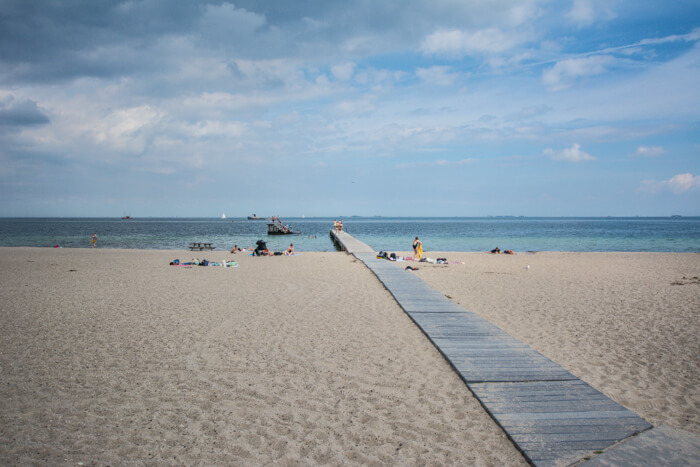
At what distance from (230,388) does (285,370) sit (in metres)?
0.75

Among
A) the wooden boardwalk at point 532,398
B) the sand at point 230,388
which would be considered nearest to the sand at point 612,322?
the wooden boardwalk at point 532,398

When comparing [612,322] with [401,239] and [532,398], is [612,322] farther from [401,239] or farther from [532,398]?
[401,239]

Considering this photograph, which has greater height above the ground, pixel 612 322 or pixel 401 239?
pixel 401 239

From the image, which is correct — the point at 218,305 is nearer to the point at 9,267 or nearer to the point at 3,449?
the point at 3,449

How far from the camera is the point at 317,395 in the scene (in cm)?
431

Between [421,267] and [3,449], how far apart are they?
13.3m

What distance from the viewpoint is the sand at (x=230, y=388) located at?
3307 millimetres

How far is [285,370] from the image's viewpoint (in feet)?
16.4

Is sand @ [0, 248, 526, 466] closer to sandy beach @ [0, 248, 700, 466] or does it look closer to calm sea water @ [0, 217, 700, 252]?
sandy beach @ [0, 248, 700, 466]

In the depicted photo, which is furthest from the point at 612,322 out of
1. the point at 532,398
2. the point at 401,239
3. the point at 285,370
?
the point at 401,239

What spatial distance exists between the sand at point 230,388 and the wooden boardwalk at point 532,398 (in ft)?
0.57

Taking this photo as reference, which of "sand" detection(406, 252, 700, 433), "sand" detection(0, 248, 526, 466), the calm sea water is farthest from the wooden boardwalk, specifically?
the calm sea water

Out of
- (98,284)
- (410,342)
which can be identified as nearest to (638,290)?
(410,342)

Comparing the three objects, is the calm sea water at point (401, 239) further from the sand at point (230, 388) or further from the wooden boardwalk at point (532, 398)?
the wooden boardwalk at point (532, 398)
